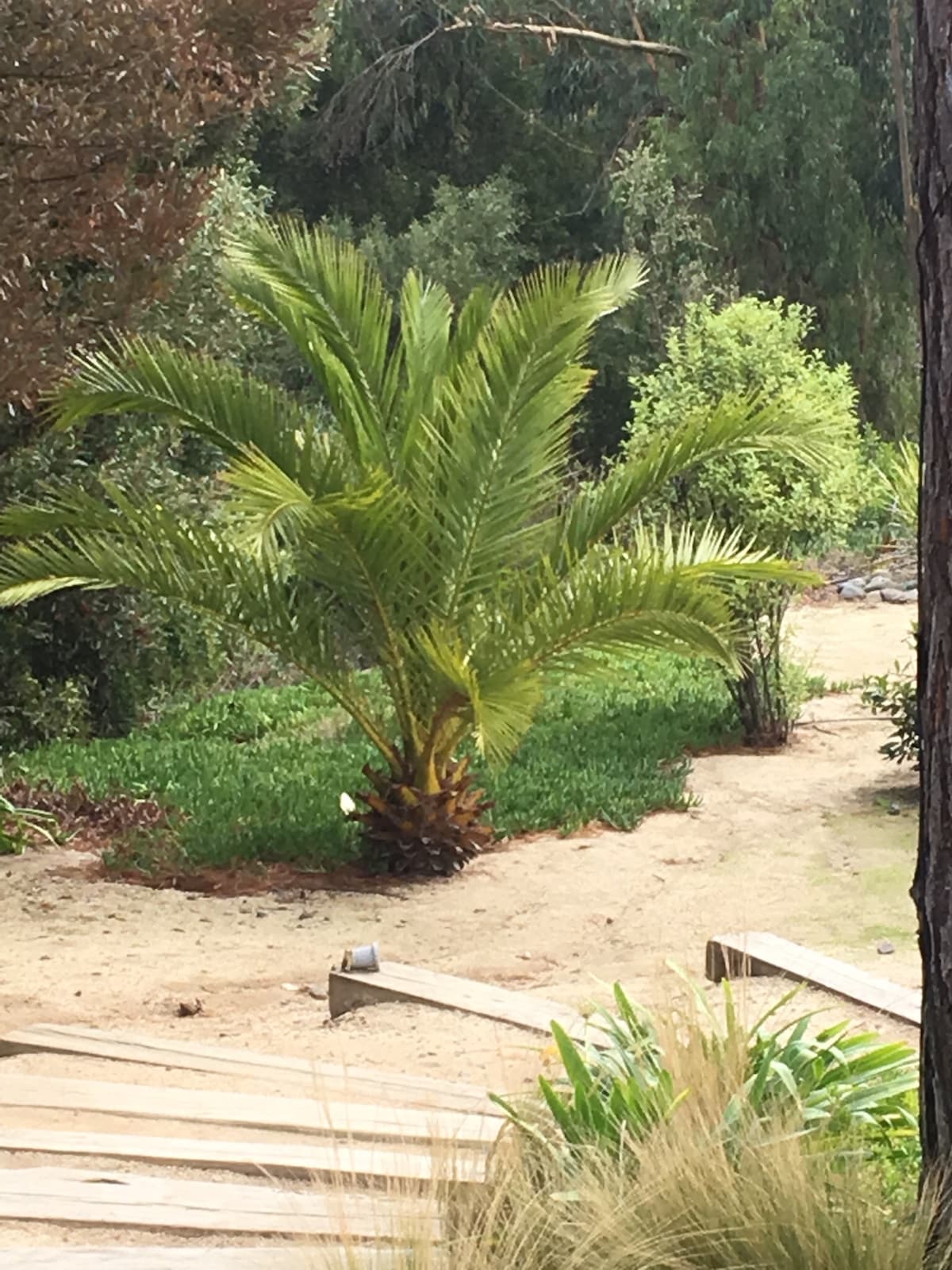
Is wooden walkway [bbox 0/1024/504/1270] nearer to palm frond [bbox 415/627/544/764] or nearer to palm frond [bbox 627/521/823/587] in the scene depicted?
palm frond [bbox 415/627/544/764]

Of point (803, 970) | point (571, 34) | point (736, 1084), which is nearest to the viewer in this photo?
point (736, 1084)

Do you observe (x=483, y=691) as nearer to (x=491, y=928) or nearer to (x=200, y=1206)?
(x=491, y=928)

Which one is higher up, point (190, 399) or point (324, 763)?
point (190, 399)

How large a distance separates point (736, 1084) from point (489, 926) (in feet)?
14.5

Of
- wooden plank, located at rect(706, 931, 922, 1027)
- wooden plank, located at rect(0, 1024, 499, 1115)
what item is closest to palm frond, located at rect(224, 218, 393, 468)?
wooden plank, located at rect(706, 931, 922, 1027)

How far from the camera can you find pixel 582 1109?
2.85 m

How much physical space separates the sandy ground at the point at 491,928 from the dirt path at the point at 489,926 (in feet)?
0.05

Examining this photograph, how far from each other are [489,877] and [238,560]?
202 centimetres

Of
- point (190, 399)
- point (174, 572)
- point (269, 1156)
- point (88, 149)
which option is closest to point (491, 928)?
point (174, 572)

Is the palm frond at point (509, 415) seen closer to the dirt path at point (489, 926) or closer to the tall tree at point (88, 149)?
the dirt path at point (489, 926)

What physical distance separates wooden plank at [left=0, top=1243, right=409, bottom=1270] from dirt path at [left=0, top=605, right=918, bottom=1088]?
170 cm

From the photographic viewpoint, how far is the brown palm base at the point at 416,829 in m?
8.35

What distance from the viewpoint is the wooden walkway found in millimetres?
2316

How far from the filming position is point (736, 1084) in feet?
9.72
